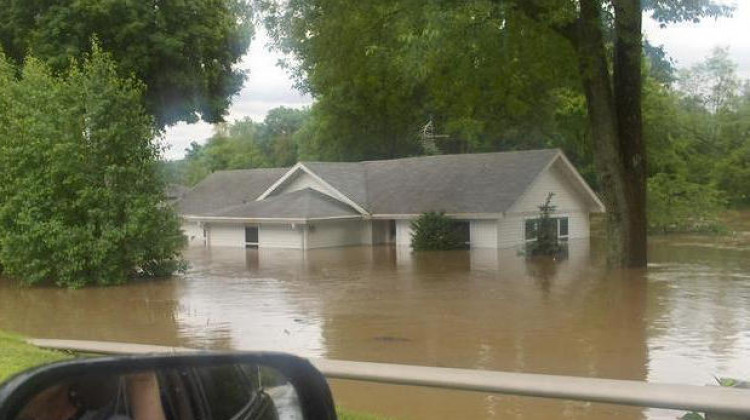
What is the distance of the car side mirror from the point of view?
2010 millimetres

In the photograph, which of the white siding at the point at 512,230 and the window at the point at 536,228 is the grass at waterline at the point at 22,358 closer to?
the white siding at the point at 512,230

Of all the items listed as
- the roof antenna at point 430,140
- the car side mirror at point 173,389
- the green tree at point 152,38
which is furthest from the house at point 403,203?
the car side mirror at point 173,389

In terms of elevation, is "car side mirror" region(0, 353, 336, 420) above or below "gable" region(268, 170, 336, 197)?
below

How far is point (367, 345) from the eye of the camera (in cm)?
1614

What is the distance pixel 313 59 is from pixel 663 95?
33.2m

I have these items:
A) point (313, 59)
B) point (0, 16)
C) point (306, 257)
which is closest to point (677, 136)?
point (306, 257)

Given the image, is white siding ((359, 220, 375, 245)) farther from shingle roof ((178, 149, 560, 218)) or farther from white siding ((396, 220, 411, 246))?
white siding ((396, 220, 411, 246))

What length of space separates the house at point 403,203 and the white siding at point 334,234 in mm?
49

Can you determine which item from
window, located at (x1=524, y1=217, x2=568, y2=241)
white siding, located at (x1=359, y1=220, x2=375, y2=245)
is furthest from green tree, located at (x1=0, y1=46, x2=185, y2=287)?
window, located at (x1=524, y1=217, x2=568, y2=241)

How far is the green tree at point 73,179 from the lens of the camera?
1089 inches

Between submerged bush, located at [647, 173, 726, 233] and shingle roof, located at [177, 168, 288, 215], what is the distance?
68.2ft

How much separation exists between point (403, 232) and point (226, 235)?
31.4ft

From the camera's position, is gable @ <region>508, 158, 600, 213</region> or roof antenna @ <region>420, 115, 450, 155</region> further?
roof antenna @ <region>420, 115, 450, 155</region>

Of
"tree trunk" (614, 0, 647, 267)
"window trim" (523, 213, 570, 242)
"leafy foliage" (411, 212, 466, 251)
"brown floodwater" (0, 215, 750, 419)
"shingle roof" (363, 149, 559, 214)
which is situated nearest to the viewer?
"brown floodwater" (0, 215, 750, 419)
